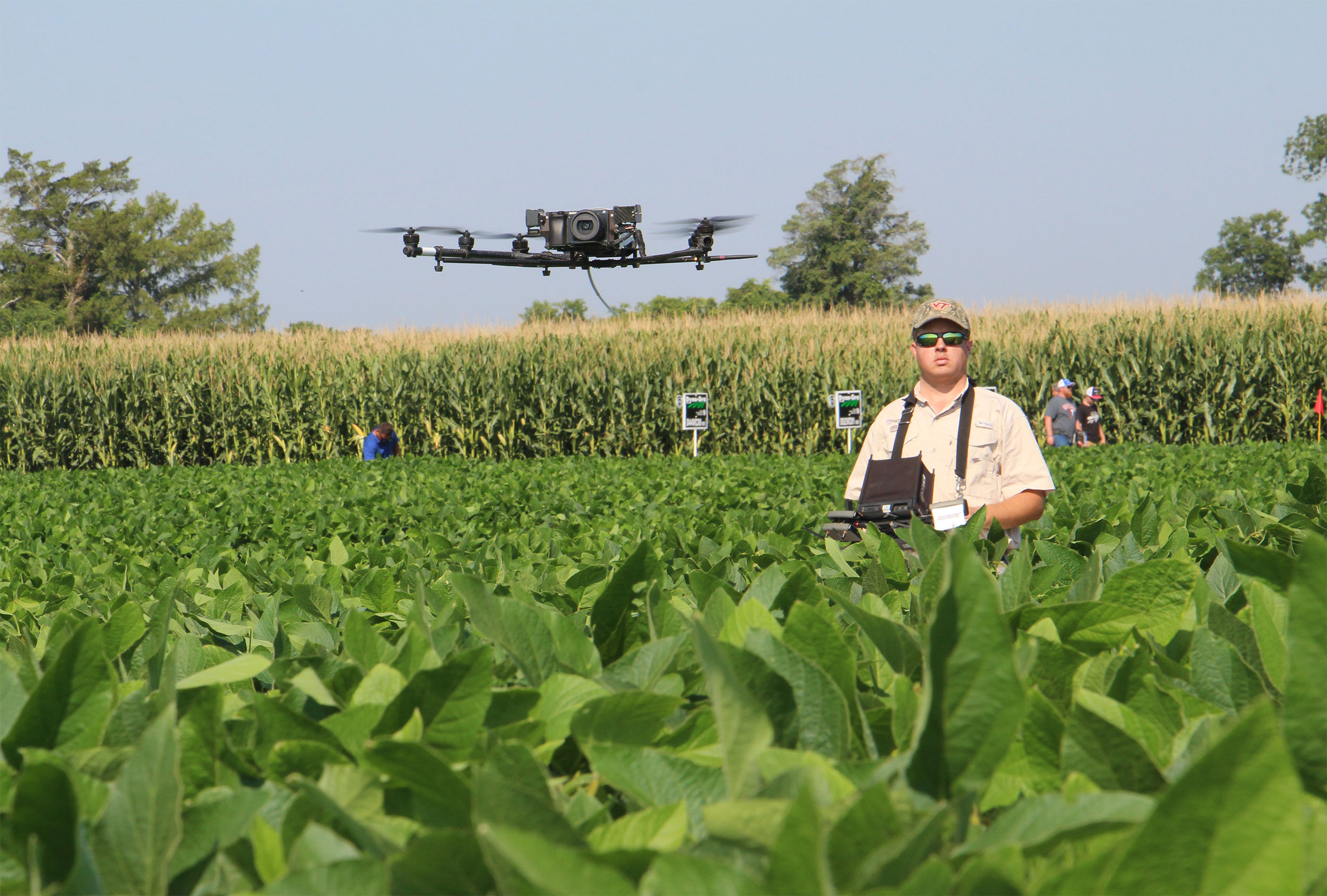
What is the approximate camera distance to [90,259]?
65.5 meters

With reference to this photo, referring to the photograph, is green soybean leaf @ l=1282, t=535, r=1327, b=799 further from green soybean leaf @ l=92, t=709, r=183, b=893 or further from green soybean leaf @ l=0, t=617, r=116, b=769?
green soybean leaf @ l=0, t=617, r=116, b=769

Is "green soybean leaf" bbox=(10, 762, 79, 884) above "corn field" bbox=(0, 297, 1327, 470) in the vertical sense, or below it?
above

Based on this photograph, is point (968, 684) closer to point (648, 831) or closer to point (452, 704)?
point (648, 831)

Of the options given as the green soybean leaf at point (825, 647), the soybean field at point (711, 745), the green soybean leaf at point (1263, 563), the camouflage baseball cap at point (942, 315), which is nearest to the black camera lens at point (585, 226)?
the camouflage baseball cap at point (942, 315)

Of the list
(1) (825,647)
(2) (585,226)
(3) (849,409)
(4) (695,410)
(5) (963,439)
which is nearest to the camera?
(1) (825,647)

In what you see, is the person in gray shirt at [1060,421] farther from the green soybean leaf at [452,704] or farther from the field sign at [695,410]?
the green soybean leaf at [452,704]

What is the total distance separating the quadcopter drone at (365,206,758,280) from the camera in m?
27.2

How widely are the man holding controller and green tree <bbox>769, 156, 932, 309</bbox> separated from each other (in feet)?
225

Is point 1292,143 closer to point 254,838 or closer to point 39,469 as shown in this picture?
point 39,469

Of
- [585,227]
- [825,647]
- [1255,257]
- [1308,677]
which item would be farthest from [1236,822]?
[1255,257]

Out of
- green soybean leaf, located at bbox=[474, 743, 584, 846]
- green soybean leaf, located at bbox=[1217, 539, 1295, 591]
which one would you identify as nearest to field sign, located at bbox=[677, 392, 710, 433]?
green soybean leaf, located at bbox=[1217, 539, 1295, 591]

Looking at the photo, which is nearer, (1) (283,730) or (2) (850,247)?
(1) (283,730)

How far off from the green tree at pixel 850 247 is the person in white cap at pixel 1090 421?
53.3m

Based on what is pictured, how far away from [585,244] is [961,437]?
23.8m
